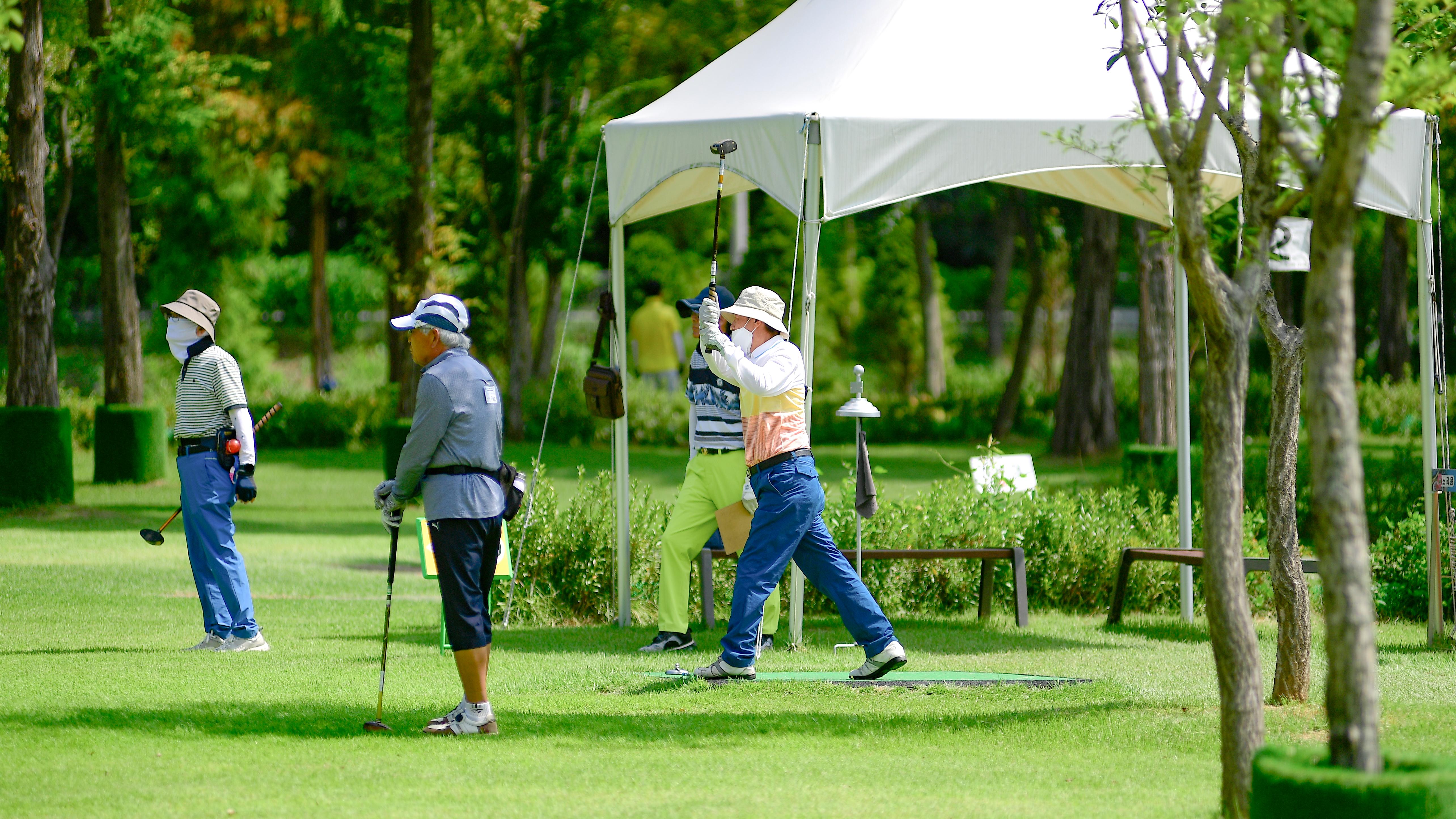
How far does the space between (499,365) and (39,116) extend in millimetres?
13689

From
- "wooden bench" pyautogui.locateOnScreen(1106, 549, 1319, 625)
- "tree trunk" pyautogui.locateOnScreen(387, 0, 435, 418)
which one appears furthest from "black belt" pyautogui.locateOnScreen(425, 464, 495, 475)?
"tree trunk" pyautogui.locateOnScreen(387, 0, 435, 418)

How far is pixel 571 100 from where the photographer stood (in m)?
24.4

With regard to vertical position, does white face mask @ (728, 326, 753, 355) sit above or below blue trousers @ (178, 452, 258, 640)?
above

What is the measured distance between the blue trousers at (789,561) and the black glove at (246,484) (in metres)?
2.67

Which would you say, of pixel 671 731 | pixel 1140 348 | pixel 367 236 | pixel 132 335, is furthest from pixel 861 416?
pixel 367 236

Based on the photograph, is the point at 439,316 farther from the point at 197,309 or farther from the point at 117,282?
the point at 117,282

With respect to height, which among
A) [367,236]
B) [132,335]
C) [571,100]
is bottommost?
[132,335]

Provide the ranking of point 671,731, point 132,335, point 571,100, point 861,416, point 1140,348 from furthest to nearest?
point 571,100, point 132,335, point 1140,348, point 861,416, point 671,731

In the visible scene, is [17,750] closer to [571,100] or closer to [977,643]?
[977,643]

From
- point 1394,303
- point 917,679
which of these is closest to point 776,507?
point 917,679

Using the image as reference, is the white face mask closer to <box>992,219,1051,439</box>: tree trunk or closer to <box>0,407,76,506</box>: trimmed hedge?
<box>0,407,76,506</box>: trimmed hedge

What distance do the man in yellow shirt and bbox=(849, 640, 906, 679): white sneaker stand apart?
51.5 ft

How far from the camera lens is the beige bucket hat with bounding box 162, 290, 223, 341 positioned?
870 cm

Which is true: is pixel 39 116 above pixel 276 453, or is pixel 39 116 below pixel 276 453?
above
